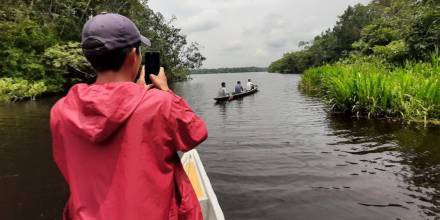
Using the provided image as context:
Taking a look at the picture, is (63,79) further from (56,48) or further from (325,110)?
(325,110)

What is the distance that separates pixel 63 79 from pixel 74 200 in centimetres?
3351

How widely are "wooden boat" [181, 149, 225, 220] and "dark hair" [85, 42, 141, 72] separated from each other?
1.92m

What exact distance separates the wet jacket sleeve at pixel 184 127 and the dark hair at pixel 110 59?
13.4 inches

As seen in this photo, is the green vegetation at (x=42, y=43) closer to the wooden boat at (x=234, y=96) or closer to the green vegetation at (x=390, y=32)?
the wooden boat at (x=234, y=96)

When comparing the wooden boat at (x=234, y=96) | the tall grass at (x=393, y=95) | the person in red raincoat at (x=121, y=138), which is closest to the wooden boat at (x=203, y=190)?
the person in red raincoat at (x=121, y=138)

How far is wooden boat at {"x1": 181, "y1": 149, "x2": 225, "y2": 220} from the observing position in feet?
11.6

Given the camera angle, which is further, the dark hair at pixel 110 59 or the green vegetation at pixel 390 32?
the green vegetation at pixel 390 32

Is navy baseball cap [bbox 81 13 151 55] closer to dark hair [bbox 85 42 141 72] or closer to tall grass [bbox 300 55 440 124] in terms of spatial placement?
dark hair [bbox 85 42 141 72]

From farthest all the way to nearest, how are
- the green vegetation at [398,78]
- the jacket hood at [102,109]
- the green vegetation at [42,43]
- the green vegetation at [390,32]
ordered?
the green vegetation at [42,43] < the green vegetation at [390,32] < the green vegetation at [398,78] < the jacket hood at [102,109]

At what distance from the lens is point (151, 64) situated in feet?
6.38

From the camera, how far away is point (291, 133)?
1195cm

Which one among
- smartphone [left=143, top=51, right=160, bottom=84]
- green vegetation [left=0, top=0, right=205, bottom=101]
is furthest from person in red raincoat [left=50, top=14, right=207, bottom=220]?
green vegetation [left=0, top=0, right=205, bottom=101]

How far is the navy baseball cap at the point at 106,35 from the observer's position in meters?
1.74

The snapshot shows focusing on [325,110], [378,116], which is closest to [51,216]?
[378,116]
